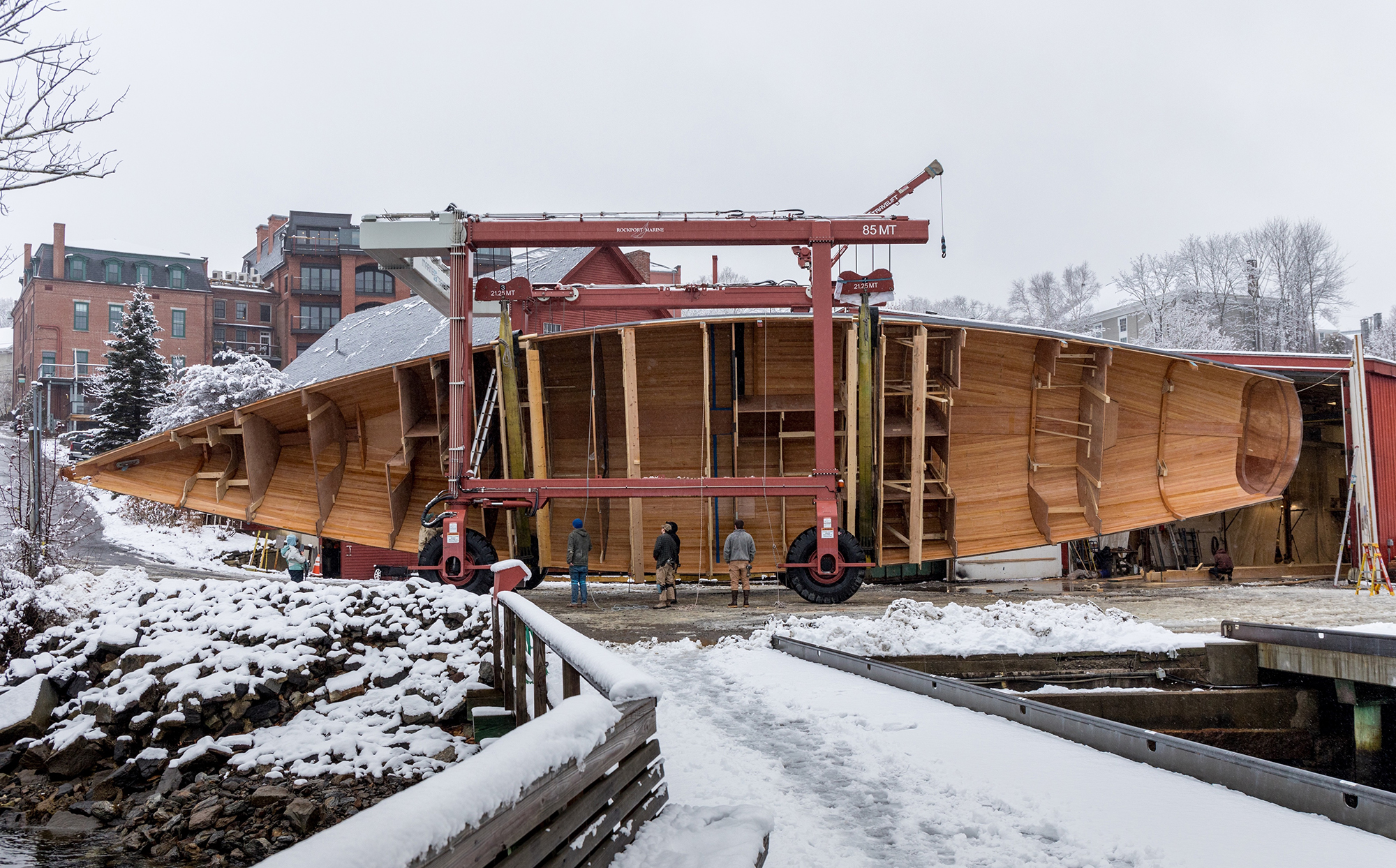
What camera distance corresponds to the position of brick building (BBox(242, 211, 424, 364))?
→ 60.2 m

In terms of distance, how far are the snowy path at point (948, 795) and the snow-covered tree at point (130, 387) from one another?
3900 cm

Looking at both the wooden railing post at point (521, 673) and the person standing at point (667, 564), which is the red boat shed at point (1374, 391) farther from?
the wooden railing post at point (521, 673)

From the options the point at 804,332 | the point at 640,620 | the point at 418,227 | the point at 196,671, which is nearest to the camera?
the point at 196,671

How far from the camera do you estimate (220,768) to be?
25.1 ft

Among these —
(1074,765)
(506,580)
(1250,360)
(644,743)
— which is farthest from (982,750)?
(1250,360)

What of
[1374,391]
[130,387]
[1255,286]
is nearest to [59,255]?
[130,387]

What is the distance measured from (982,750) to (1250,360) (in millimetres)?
16530

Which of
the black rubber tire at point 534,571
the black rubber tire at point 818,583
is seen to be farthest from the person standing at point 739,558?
the black rubber tire at point 534,571

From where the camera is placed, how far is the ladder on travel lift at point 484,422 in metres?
13.4

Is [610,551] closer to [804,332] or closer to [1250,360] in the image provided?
[804,332]

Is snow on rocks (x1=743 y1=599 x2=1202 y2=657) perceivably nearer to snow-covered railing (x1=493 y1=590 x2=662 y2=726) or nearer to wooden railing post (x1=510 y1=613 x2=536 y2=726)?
snow-covered railing (x1=493 y1=590 x2=662 y2=726)

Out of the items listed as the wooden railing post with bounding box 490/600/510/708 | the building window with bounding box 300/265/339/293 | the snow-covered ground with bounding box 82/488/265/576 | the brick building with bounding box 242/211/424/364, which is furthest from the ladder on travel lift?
the building window with bounding box 300/265/339/293

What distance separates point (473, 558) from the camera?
13.6 m

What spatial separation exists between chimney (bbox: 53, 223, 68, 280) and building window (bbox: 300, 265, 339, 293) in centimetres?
1271
